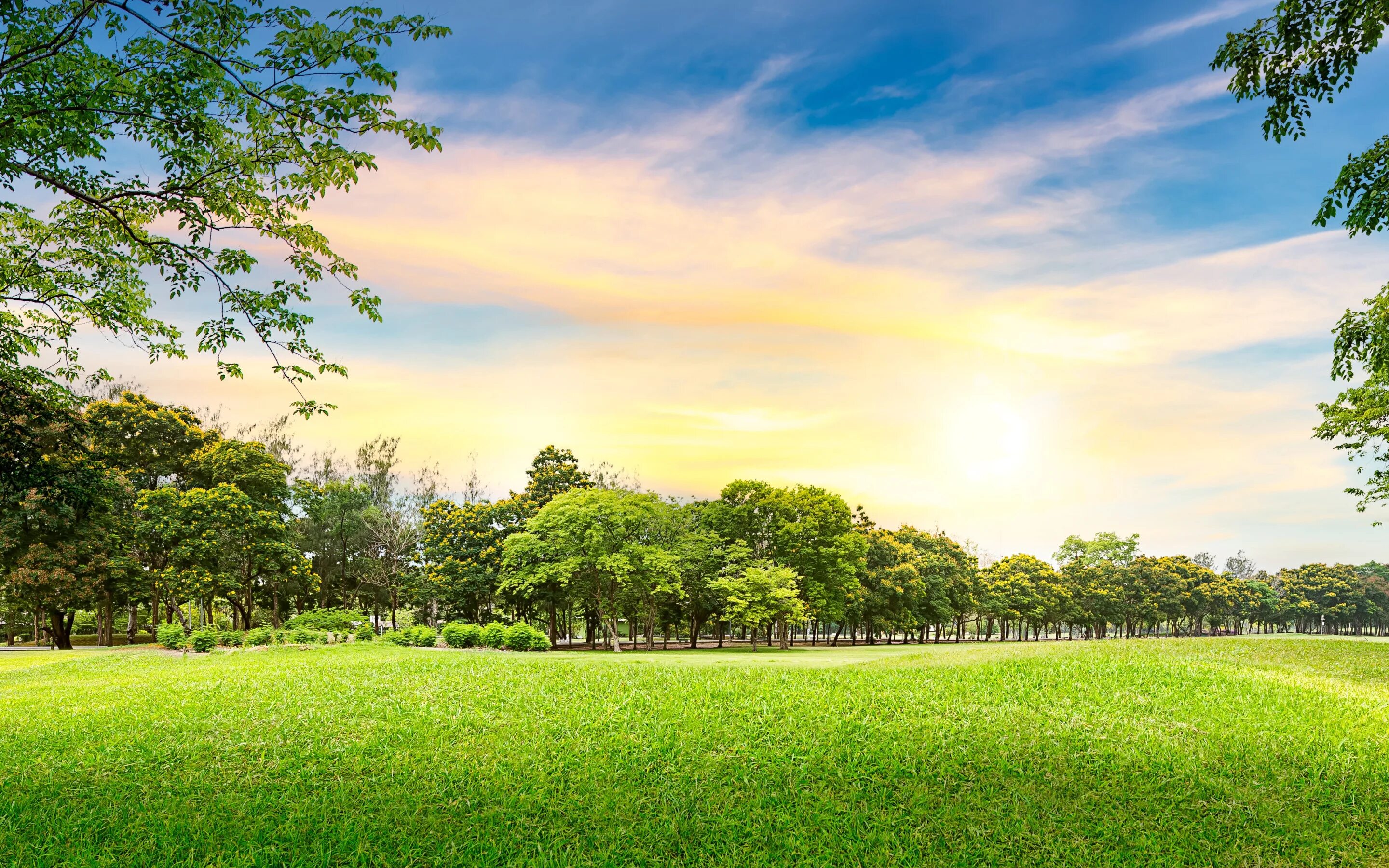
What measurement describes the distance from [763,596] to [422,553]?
1705cm

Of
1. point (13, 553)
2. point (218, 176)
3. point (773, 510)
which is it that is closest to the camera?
point (218, 176)

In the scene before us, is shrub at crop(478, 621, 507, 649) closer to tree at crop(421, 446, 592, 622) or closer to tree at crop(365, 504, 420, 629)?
tree at crop(421, 446, 592, 622)

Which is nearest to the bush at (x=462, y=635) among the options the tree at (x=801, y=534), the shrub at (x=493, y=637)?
the shrub at (x=493, y=637)

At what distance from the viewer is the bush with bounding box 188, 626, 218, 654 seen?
22.4m

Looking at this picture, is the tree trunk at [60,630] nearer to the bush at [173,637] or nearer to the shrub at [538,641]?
the bush at [173,637]

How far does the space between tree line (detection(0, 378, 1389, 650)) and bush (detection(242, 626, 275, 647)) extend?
5774mm

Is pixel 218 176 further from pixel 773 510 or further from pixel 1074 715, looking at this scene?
pixel 773 510

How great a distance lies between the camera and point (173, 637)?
938 inches

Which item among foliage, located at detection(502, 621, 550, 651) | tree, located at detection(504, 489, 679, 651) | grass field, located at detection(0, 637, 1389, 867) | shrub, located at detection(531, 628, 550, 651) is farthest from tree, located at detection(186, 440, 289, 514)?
grass field, located at detection(0, 637, 1389, 867)

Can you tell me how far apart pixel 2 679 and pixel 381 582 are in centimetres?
2483

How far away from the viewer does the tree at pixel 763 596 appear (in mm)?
31875

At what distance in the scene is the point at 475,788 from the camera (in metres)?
6.80

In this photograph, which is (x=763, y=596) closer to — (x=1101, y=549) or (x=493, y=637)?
(x=493, y=637)

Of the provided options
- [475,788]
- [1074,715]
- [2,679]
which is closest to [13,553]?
[2,679]
